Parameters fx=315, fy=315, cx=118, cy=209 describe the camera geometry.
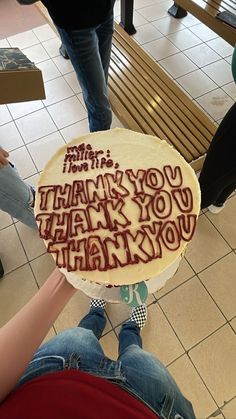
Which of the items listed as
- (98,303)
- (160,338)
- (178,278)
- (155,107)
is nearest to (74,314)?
(98,303)

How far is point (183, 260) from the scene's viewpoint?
1.56 metres

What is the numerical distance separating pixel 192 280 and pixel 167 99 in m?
1.08

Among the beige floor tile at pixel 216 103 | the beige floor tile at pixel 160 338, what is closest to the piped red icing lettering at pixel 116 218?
the beige floor tile at pixel 160 338

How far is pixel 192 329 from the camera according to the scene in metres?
1.41

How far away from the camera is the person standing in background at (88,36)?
3.67 feet

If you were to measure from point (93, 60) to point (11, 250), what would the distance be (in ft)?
3.29

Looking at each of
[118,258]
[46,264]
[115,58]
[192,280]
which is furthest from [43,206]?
[115,58]

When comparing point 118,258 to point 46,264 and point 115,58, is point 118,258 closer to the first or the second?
point 46,264

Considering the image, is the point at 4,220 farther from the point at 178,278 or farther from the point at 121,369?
the point at 121,369

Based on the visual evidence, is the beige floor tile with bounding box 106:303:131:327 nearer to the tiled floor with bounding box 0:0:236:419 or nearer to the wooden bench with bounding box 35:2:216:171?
the tiled floor with bounding box 0:0:236:419

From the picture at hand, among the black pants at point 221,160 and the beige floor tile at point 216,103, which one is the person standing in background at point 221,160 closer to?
the black pants at point 221,160

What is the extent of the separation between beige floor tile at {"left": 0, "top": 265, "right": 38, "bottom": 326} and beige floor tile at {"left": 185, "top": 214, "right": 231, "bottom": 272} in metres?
0.79

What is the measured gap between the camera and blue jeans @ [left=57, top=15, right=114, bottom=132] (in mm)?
1219

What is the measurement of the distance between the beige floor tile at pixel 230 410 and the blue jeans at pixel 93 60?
142 cm
